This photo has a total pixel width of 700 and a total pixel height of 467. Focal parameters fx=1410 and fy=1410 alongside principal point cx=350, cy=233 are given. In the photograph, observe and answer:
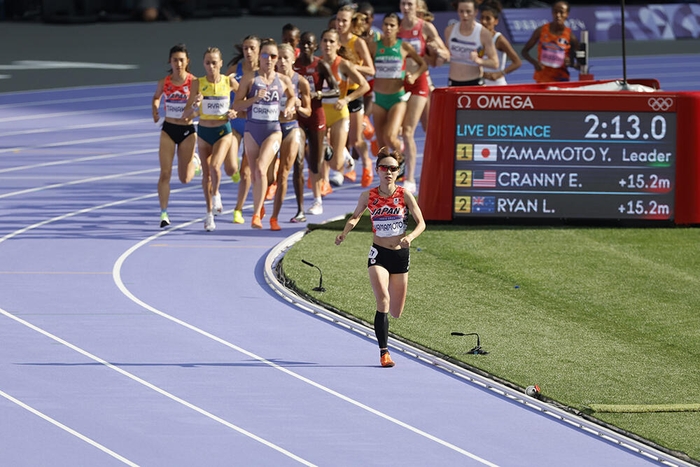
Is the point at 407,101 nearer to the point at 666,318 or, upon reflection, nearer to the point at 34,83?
the point at 666,318

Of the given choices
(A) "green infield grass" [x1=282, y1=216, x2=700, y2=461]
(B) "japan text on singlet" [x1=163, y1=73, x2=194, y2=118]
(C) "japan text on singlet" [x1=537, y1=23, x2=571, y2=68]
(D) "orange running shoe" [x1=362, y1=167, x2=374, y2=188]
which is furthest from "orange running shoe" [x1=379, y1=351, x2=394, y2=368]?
(C) "japan text on singlet" [x1=537, y1=23, x2=571, y2=68]

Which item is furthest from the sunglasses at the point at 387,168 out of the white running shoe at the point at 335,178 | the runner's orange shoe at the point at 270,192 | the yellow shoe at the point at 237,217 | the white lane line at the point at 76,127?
the white lane line at the point at 76,127

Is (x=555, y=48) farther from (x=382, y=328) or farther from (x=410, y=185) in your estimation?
(x=382, y=328)

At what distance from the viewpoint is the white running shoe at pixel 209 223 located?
16.6 meters

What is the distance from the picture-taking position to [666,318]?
1284 centimetres

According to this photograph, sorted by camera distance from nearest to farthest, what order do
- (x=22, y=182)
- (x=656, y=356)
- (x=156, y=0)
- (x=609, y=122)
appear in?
(x=656, y=356)
(x=609, y=122)
(x=22, y=182)
(x=156, y=0)

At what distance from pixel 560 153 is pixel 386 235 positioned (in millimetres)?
5865

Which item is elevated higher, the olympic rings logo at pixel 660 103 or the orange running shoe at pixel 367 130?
the olympic rings logo at pixel 660 103

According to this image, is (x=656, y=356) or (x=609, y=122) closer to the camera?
(x=656, y=356)

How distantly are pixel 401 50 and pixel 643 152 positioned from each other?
3545 millimetres

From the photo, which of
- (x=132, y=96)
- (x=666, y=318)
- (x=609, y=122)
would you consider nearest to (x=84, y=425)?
(x=666, y=318)

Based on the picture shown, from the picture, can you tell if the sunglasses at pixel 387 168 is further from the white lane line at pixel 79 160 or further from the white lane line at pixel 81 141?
the white lane line at pixel 81 141

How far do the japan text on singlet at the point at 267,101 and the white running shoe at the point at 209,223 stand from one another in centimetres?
134

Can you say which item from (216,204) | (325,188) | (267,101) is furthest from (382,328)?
(325,188)
